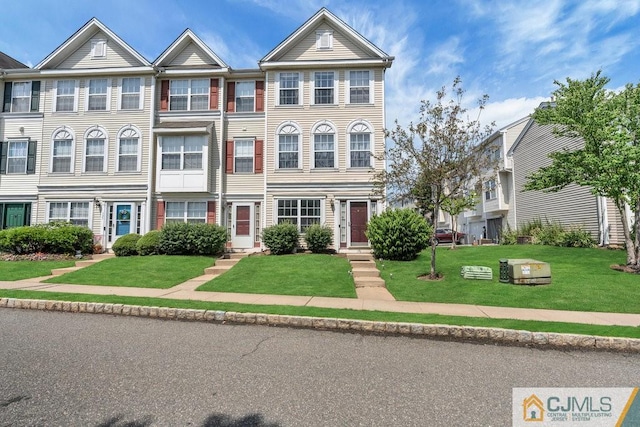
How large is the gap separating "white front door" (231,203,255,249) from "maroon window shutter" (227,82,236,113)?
5177mm

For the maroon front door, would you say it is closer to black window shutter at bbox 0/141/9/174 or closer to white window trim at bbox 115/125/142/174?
white window trim at bbox 115/125/142/174

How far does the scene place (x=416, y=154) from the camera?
1163 centimetres

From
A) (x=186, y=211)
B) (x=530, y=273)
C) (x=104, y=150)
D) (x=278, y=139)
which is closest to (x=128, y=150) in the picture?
(x=104, y=150)

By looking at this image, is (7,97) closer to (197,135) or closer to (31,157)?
(31,157)

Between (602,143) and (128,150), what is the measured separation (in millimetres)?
21327

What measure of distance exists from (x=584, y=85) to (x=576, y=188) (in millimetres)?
8606

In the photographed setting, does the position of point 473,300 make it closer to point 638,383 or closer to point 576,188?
point 638,383

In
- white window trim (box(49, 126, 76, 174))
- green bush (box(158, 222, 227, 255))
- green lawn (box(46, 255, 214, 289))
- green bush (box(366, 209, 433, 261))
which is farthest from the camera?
white window trim (box(49, 126, 76, 174))

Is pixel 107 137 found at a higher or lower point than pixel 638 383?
higher

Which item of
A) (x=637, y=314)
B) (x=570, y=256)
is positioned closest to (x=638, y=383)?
(x=637, y=314)

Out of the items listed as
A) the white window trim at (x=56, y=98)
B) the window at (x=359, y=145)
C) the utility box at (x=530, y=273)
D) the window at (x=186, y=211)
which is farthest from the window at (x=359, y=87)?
the white window trim at (x=56, y=98)

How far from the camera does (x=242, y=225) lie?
18406 millimetres

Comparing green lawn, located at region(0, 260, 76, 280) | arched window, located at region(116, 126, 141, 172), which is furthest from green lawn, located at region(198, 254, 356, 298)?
arched window, located at region(116, 126, 141, 172)

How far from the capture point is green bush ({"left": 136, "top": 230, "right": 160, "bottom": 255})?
15703mm
